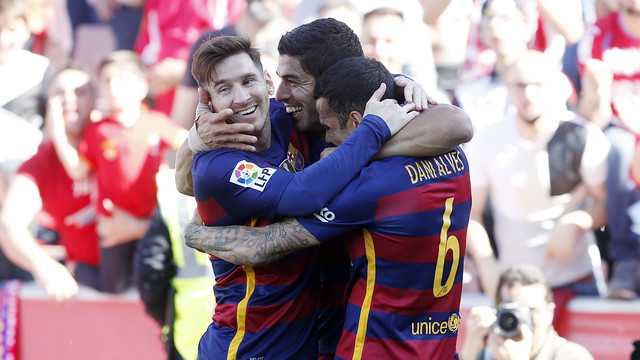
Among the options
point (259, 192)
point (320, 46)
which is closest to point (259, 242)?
point (259, 192)

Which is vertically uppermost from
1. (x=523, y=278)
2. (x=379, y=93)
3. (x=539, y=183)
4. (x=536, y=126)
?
(x=379, y=93)

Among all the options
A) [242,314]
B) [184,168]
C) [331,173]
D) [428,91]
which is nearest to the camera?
[331,173]

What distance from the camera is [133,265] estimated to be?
619cm

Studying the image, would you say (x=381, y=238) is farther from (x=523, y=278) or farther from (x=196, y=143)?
(x=523, y=278)

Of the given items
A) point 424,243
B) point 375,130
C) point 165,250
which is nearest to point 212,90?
point 375,130

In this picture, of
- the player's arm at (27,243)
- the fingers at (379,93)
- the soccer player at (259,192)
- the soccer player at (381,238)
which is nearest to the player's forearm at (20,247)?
the player's arm at (27,243)

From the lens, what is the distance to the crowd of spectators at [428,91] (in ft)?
16.7

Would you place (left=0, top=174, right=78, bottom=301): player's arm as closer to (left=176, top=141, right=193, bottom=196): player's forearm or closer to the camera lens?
the camera lens

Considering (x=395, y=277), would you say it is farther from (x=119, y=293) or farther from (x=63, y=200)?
(x=63, y=200)

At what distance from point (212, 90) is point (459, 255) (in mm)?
1109

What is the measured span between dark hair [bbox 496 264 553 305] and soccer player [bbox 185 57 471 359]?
242cm

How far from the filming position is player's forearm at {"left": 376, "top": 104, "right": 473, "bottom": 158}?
2.67 metres

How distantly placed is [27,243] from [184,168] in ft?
13.3

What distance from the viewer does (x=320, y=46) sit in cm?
304
